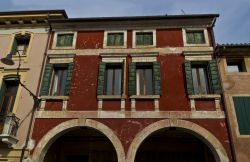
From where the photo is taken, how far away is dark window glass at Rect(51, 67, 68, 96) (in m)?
13.3

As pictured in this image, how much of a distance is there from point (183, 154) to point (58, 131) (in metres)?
6.24

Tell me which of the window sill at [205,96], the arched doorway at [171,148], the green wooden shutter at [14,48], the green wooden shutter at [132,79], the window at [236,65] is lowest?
the arched doorway at [171,148]

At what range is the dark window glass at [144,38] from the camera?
45.6 ft

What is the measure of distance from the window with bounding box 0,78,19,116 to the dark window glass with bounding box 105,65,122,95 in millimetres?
4839

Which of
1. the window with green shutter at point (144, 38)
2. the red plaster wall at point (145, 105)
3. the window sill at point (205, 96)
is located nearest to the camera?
the window sill at point (205, 96)

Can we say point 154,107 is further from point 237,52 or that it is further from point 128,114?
point 237,52

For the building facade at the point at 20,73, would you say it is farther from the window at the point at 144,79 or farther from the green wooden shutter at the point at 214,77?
the green wooden shutter at the point at 214,77

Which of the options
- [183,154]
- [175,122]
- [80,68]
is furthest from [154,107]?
[80,68]

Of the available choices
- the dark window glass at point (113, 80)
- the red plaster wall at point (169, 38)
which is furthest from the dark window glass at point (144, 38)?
the dark window glass at point (113, 80)

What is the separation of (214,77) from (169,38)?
10.4 ft

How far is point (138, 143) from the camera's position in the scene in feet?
37.1

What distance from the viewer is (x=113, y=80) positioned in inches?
522

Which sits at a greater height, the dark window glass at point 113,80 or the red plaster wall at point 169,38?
the red plaster wall at point 169,38

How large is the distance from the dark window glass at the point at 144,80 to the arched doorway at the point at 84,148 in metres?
3.10
